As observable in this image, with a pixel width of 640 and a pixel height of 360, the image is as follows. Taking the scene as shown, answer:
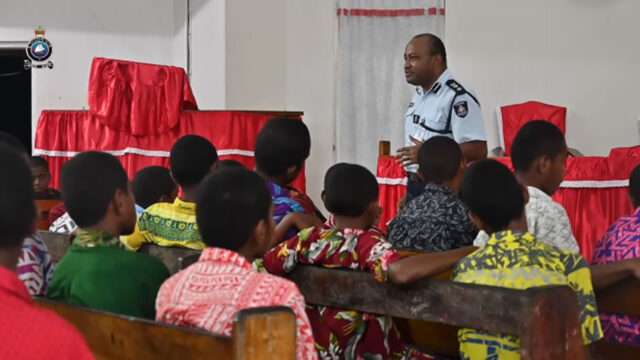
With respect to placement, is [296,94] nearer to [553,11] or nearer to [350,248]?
[553,11]

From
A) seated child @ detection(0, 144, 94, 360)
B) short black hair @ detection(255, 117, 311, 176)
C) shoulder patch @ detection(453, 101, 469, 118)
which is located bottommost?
seated child @ detection(0, 144, 94, 360)

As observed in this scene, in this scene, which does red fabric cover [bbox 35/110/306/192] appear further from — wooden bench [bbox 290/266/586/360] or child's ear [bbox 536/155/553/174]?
wooden bench [bbox 290/266/586/360]

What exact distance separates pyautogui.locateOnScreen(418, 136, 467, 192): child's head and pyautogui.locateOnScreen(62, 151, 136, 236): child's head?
1.35 m

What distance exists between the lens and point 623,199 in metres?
Result: 6.24

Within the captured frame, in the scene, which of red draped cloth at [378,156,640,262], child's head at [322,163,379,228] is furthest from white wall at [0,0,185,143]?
child's head at [322,163,379,228]

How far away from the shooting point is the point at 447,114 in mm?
4375

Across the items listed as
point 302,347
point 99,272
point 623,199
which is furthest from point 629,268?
point 623,199

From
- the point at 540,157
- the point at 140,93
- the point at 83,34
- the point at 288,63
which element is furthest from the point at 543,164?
the point at 83,34

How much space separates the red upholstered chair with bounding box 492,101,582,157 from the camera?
8.20 meters

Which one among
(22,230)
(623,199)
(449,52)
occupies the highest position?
(449,52)

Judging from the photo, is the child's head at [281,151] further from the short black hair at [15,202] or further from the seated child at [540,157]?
the short black hair at [15,202]

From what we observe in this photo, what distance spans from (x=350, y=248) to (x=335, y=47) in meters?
7.01

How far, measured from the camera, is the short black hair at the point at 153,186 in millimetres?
4109

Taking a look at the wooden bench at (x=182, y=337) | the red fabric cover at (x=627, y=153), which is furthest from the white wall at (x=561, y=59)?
the wooden bench at (x=182, y=337)
